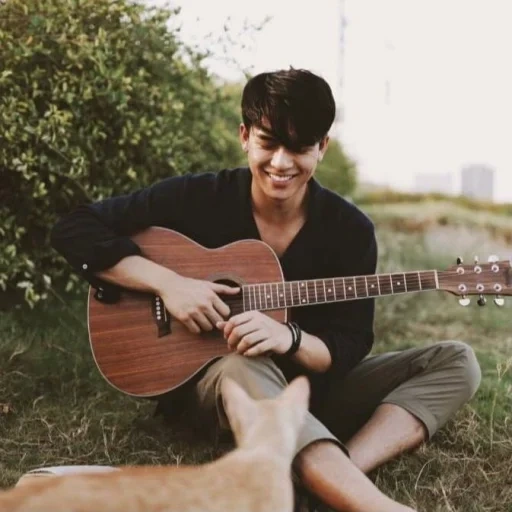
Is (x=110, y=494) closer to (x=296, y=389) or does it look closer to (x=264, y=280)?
(x=296, y=389)

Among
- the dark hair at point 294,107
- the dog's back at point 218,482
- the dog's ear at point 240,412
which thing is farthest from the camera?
the dark hair at point 294,107

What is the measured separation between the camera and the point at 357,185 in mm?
8945

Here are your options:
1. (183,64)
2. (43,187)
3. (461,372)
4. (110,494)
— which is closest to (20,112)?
(43,187)

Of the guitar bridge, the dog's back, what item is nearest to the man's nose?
the guitar bridge

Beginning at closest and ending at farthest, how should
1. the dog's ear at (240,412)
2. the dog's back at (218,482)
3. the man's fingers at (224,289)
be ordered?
the dog's back at (218,482)
the dog's ear at (240,412)
the man's fingers at (224,289)

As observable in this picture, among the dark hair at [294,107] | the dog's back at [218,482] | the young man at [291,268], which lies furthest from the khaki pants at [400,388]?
the dog's back at [218,482]

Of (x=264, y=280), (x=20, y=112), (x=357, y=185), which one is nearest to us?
(x=264, y=280)

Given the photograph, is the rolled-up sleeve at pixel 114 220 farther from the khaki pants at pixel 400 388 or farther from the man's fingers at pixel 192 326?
the khaki pants at pixel 400 388

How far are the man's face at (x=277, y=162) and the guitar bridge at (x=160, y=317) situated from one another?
50 cm

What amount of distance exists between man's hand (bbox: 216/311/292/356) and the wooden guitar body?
0.55ft

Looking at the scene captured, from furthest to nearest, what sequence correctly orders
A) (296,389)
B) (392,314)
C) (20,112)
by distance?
(392,314) → (20,112) → (296,389)

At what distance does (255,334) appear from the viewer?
255 cm

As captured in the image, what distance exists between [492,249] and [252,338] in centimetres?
540

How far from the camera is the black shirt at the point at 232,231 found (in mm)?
2885
